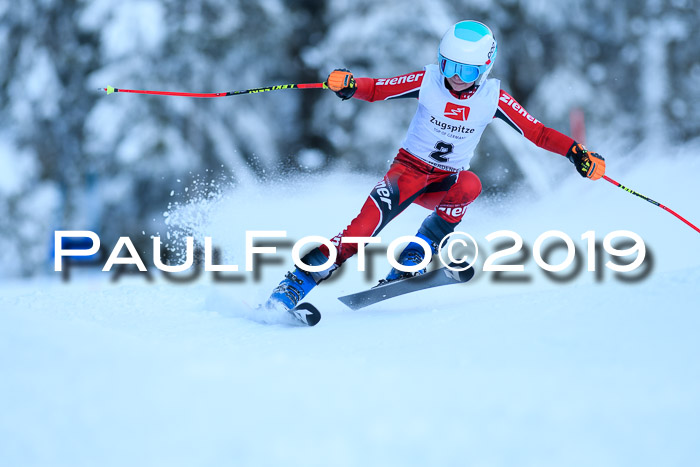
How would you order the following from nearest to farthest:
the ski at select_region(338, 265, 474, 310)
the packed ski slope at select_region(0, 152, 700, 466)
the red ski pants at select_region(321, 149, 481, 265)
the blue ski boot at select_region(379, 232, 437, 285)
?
the packed ski slope at select_region(0, 152, 700, 466)
the red ski pants at select_region(321, 149, 481, 265)
the ski at select_region(338, 265, 474, 310)
the blue ski boot at select_region(379, 232, 437, 285)

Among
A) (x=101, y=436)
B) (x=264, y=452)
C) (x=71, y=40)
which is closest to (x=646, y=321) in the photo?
(x=264, y=452)

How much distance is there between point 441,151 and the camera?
409cm

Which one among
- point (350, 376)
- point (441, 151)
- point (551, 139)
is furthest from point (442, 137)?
point (350, 376)

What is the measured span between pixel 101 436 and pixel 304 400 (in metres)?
0.64

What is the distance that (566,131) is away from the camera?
9.36 metres

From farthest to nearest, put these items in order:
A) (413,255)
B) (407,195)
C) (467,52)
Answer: (413,255) < (407,195) < (467,52)

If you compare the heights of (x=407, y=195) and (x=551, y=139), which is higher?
(x=551, y=139)

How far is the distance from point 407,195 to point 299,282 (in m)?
0.80

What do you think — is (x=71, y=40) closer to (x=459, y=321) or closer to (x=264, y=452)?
(x=459, y=321)

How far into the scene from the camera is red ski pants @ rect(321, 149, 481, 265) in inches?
161

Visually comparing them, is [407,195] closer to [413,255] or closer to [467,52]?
[413,255]

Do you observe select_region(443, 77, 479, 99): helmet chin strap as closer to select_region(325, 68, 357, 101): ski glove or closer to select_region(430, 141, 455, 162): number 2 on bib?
→ select_region(430, 141, 455, 162): number 2 on bib

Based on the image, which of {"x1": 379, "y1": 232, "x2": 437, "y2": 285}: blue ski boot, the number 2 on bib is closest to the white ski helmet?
the number 2 on bib

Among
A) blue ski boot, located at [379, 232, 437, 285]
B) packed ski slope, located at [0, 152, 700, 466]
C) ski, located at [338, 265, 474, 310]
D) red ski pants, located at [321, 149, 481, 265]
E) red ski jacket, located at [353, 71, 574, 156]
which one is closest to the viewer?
packed ski slope, located at [0, 152, 700, 466]
